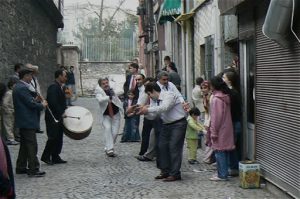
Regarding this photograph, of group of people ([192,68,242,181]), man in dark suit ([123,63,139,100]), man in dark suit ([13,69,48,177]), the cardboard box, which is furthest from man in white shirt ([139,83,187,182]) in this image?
man in dark suit ([123,63,139,100])

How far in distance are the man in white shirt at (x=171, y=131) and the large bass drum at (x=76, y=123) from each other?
2.31 metres

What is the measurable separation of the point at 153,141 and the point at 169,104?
239 cm

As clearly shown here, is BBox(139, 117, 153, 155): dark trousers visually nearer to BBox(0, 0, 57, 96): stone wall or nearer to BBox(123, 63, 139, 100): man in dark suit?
BBox(123, 63, 139, 100): man in dark suit

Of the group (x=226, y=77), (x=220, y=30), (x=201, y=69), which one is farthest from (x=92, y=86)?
(x=226, y=77)

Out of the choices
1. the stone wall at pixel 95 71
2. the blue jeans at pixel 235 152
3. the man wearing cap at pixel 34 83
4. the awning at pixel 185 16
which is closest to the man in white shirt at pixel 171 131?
the blue jeans at pixel 235 152

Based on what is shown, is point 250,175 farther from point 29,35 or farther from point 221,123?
point 29,35

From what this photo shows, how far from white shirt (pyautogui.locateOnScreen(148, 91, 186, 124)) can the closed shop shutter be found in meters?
1.17

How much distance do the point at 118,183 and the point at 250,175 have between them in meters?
2.00

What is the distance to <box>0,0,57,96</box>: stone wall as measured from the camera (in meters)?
15.3

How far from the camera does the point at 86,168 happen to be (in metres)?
10.6

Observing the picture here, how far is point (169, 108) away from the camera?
9.09 m

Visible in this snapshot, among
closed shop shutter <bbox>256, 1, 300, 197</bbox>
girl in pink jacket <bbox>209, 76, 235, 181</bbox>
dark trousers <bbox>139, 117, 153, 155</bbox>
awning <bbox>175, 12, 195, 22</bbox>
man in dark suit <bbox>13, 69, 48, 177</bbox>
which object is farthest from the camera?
awning <bbox>175, 12, 195, 22</bbox>

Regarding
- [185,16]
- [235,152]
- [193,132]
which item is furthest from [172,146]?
[185,16]

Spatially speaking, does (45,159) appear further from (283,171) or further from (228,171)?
(283,171)
